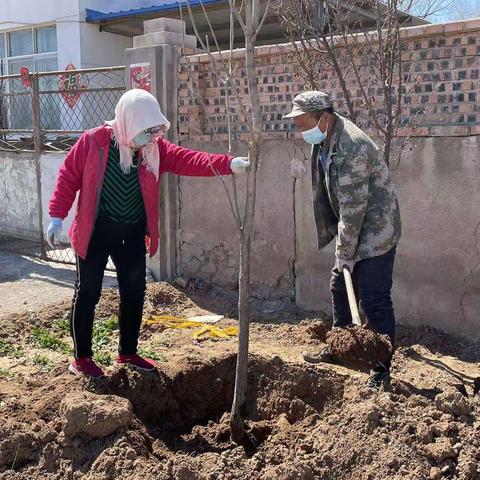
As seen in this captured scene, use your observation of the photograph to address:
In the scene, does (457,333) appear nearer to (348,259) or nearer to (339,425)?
(348,259)

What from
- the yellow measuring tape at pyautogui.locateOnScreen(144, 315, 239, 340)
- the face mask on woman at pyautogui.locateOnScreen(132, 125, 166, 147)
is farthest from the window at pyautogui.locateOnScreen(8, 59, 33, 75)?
the face mask on woman at pyautogui.locateOnScreen(132, 125, 166, 147)

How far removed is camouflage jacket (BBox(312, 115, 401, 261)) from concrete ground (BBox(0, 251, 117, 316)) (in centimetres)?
328

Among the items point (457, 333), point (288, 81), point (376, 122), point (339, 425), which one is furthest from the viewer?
point (288, 81)

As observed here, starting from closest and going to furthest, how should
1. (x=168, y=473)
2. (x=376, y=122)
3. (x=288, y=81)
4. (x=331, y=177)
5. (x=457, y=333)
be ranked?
(x=168, y=473)
(x=331, y=177)
(x=376, y=122)
(x=457, y=333)
(x=288, y=81)

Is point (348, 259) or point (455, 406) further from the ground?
point (348, 259)

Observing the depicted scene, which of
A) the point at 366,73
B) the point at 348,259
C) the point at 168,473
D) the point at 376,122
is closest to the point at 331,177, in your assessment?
the point at 348,259

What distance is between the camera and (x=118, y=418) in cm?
307

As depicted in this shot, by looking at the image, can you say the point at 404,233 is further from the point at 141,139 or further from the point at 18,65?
the point at 18,65

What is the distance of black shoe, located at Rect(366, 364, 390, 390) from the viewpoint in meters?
3.50

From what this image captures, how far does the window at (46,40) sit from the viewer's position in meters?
13.6

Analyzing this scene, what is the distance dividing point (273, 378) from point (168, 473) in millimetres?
1217

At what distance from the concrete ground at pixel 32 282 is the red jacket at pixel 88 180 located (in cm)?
237

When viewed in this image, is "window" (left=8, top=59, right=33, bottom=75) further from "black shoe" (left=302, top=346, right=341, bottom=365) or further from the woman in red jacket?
"black shoe" (left=302, top=346, right=341, bottom=365)

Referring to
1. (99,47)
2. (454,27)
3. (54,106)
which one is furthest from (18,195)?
(99,47)
